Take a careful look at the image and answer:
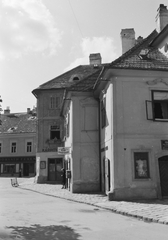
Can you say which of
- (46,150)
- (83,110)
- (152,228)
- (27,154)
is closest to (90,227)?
(152,228)

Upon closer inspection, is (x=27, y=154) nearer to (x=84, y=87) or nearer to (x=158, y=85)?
(x=84, y=87)

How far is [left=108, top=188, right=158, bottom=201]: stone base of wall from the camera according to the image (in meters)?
13.9

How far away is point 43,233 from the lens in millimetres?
7234

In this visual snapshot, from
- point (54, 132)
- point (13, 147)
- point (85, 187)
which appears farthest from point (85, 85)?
point (13, 147)

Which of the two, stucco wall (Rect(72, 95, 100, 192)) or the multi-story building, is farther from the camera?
stucco wall (Rect(72, 95, 100, 192))

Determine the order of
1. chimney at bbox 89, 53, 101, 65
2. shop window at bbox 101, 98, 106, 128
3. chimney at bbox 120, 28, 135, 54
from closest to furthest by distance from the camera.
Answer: shop window at bbox 101, 98, 106, 128 < chimney at bbox 120, 28, 135, 54 < chimney at bbox 89, 53, 101, 65

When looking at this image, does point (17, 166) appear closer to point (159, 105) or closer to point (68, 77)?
point (68, 77)

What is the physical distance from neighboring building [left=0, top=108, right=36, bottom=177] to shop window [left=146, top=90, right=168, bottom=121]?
3419cm

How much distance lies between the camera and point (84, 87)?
19.2m

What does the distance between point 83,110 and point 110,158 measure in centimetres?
495

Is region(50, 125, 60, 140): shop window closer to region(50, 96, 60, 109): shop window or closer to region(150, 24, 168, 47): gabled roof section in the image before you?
region(50, 96, 60, 109): shop window

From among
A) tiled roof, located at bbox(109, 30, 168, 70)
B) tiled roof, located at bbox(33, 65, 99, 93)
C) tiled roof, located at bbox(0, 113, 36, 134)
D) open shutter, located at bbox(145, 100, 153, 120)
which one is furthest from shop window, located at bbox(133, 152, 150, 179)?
tiled roof, located at bbox(0, 113, 36, 134)

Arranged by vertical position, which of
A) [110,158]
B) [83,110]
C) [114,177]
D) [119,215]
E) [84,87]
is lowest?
[119,215]

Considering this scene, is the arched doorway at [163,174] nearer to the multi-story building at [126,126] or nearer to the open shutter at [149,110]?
the multi-story building at [126,126]
